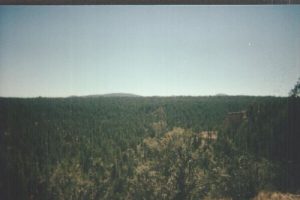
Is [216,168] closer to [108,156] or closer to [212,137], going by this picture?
[212,137]

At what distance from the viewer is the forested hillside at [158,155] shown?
46.4 feet

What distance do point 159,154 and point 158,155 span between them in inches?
5.1

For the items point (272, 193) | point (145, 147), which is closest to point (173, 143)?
point (145, 147)

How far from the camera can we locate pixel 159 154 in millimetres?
15914

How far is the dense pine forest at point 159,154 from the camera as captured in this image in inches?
552

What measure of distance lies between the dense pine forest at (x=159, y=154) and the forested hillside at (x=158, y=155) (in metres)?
0.05

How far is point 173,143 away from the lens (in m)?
15.6

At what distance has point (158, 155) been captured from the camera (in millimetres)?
16016

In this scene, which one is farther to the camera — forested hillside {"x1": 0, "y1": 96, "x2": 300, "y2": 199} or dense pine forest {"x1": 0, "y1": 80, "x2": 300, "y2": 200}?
forested hillside {"x1": 0, "y1": 96, "x2": 300, "y2": 199}

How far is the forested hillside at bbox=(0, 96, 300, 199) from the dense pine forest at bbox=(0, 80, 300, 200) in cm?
5

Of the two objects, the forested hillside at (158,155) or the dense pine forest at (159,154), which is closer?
the dense pine forest at (159,154)

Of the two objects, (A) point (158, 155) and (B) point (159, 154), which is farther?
(A) point (158, 155)

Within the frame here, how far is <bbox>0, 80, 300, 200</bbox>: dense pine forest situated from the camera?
14.0 m

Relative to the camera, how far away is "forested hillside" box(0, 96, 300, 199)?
557 inches
